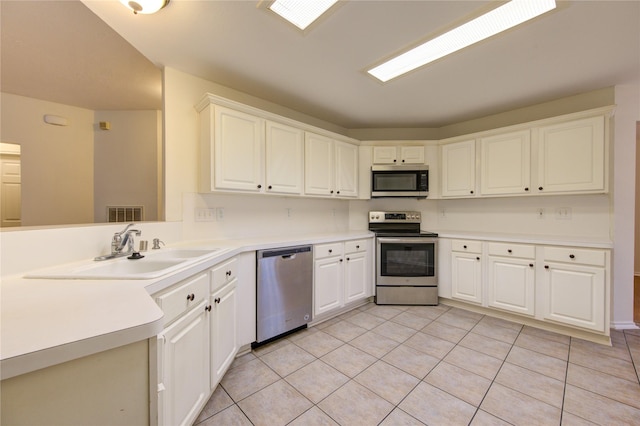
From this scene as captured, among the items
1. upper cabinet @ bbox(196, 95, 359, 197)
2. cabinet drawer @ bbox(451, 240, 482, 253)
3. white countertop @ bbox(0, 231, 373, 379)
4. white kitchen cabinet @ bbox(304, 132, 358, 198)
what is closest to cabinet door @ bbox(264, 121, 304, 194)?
upper cabinet @ bbox(196, 95, 359, 197)

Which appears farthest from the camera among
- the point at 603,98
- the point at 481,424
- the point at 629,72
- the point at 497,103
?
the point at 497,103

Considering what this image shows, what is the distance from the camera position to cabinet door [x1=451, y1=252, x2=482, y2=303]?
2.83m

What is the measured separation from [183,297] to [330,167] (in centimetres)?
223

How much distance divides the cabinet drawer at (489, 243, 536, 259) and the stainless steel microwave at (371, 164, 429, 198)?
104 cm

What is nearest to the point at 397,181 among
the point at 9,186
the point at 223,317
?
the point at 223,317

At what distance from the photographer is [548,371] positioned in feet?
6.02

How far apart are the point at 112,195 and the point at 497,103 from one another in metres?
5.35

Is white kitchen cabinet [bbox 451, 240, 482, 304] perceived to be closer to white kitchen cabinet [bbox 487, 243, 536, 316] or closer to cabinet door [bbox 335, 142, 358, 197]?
white kitchen cabinet [bbox 487, 243, 536, 316]

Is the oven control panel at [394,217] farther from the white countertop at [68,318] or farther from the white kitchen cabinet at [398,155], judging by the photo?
the white countertop at [68,318]

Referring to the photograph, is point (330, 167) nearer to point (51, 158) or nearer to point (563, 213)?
point (563, 213)

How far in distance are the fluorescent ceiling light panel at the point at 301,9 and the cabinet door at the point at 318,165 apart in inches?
48.4

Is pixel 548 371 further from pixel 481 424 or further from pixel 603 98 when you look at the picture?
pixel 603 98

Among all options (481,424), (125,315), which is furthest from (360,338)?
(125,315)

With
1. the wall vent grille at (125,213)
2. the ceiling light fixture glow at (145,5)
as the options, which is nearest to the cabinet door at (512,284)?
the ceiling light fixture glow at (145,5)
